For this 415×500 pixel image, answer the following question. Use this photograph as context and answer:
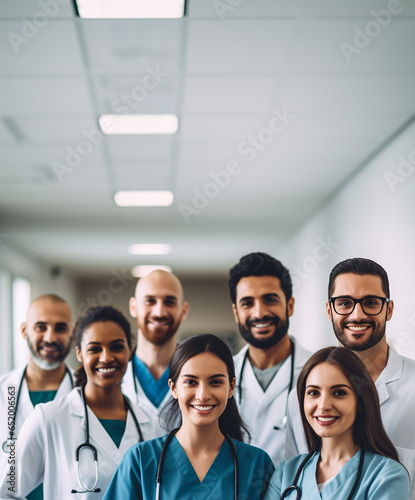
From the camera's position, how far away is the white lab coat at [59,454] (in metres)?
1.67

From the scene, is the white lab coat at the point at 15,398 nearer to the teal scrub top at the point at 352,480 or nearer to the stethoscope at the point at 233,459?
the stethoscope at the point at 233,459

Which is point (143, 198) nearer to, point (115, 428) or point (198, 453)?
point (115, 428)

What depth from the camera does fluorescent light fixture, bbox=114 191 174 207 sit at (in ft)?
14.8

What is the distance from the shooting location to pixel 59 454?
1695mm

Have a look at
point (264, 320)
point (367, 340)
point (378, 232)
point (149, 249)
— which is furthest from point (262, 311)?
point (149, 249)

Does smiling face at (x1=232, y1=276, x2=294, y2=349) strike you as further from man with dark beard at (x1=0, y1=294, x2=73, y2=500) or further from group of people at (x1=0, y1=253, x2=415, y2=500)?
man with dark beard at (x1=0, y1=294, x2=73, y2=500)

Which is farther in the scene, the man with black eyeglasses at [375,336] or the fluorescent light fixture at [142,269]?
the fluorescent light fixture at [142,269]

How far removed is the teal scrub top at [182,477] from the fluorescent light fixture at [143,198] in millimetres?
3173

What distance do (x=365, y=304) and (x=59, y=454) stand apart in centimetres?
98

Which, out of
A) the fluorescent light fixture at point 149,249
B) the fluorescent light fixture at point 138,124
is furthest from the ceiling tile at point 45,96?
the fluorescent light fixture at point 149,249

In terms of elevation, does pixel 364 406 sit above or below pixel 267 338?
below

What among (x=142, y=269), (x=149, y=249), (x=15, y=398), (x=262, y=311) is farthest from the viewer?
(x=142, y=269)

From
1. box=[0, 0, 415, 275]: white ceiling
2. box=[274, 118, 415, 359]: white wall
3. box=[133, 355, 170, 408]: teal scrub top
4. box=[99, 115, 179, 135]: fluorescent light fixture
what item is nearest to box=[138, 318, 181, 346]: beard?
box=[133, 355, 170, 408]: teal scrub top

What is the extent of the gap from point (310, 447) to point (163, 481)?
38 cm
